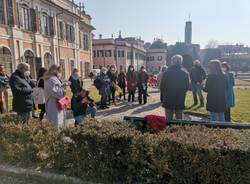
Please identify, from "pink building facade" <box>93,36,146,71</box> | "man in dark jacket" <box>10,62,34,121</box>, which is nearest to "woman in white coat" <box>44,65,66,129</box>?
"man in dark jacket" <box>10,62,34,121</box>

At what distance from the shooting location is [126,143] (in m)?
3.52

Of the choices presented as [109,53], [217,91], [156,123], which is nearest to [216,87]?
[217,91]

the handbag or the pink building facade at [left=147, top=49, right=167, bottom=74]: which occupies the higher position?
the pink building facade at [left=147, top=49, right=167, bottom=74]

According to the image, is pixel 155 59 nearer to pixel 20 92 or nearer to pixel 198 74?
pixel 198 74

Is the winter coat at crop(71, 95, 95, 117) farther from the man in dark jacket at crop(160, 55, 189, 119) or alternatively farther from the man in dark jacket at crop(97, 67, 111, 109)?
the man in dark jacket at crop(97, 67, 111, 109)

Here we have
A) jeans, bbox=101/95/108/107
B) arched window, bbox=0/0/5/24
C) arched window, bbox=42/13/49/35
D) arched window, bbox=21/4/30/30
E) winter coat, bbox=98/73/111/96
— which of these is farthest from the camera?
arched window, bbox=42/13/49/35

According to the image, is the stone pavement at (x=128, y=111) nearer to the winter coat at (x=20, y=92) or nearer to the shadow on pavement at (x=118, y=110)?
the shadow on pavement at (x=118, y=110)

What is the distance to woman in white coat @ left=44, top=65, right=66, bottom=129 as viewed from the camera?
5.33 m

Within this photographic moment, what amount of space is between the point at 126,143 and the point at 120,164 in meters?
0.36

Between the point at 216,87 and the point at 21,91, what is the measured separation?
4.56 meters

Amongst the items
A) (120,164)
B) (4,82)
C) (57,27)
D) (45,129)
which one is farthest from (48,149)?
(57,27)

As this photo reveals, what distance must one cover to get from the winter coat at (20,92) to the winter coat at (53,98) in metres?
0.62

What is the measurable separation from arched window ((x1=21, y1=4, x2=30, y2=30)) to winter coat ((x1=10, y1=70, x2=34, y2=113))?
1813 cm

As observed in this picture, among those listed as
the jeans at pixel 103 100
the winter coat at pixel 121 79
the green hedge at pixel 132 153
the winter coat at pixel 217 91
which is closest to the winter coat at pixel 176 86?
the winter coat at pixel 217 91
